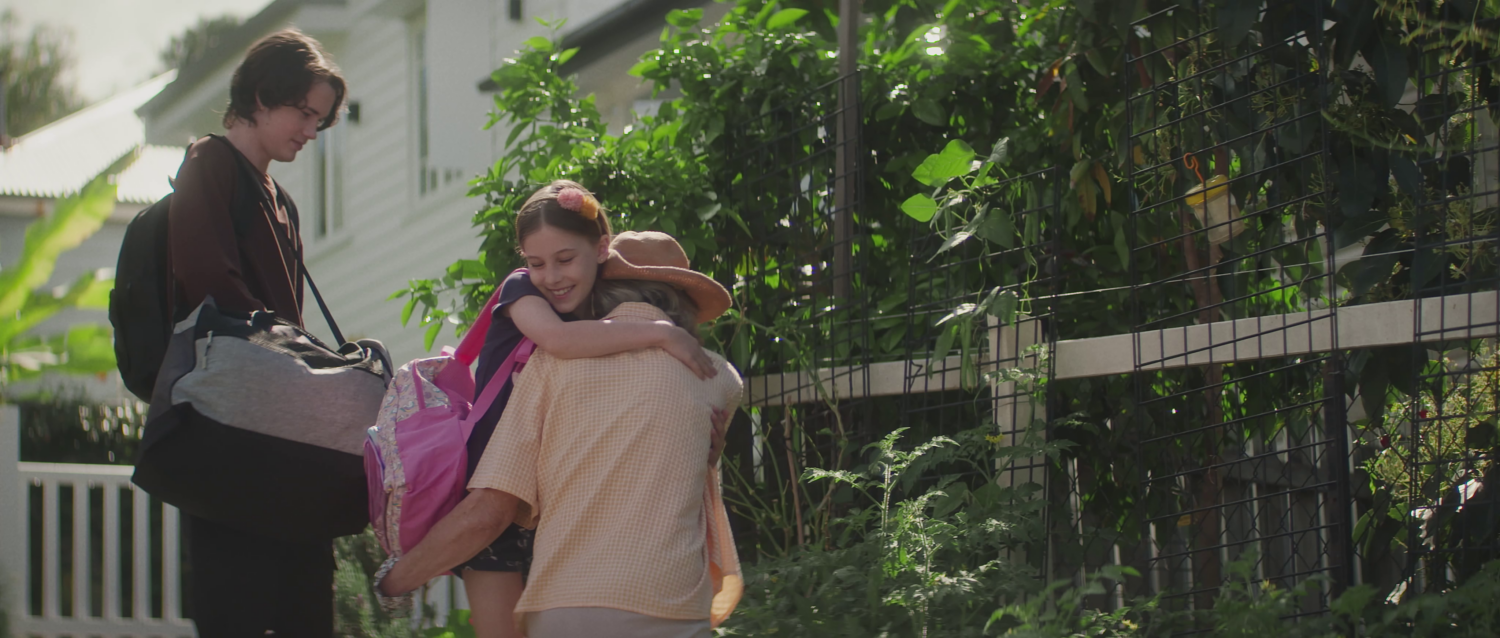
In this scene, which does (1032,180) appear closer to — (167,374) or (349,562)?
(167,374)

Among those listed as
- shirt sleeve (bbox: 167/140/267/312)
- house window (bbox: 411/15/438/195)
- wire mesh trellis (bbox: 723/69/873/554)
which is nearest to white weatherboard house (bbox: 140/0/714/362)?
house window (bbox: 411/15/438/195)

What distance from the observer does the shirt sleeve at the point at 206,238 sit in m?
2.42

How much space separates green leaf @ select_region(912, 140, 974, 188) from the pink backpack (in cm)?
136

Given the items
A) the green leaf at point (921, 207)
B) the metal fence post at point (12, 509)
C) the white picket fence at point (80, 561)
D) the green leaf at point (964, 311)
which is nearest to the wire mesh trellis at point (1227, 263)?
the green leaf at point (964, 311)

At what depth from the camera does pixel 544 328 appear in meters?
2.18

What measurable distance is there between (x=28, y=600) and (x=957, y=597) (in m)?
4.31

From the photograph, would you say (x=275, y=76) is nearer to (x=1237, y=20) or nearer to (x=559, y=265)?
(x=559, y=265)

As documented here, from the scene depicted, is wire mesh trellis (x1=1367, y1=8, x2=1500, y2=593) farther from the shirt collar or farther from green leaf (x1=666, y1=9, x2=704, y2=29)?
green leaf (x1=666, y1=9, x2=704, y2=29)

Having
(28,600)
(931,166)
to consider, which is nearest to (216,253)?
(931,166)

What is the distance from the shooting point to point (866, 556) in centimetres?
281

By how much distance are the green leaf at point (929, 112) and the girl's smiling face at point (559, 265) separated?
173cm

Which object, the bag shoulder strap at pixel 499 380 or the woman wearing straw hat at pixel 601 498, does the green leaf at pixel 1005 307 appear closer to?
the woman wearing straw hat at pixel 601 498

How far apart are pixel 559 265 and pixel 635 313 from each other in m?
0.16

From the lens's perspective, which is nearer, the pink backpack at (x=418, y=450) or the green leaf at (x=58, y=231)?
the pink backpack at (x=418, y=450)
